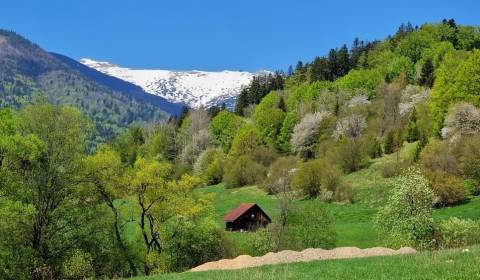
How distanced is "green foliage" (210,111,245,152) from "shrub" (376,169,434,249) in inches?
4557

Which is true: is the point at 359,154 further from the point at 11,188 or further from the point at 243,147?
the point at 11,188

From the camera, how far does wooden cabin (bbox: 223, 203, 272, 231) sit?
308ft

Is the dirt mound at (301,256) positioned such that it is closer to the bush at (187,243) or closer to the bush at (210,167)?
the bush at (187,243)

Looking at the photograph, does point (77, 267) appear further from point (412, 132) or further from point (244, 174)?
point (412, 132)

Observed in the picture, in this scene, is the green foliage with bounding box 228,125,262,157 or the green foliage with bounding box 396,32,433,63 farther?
the green foliage with bounding box 396,32,433,63

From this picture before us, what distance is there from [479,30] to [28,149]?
187 meters

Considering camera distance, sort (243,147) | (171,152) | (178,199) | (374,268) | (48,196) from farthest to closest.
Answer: (171,152) < (243,147) < (178,199) < (48,196) < (374,268)

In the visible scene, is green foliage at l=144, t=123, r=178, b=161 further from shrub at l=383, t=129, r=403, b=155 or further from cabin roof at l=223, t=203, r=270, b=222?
cabin roof at l=223, t=203, r=270, b=222

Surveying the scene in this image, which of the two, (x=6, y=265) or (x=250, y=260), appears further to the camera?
(x=6, y=265)

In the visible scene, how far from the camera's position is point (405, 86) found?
530 ft

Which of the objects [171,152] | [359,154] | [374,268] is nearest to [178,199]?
[374,268]

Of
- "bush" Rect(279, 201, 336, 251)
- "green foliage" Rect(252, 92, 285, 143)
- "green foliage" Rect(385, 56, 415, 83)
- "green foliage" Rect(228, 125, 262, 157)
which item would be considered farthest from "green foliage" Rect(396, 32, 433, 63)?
"bush" Rect(279, 201, 336, 251)

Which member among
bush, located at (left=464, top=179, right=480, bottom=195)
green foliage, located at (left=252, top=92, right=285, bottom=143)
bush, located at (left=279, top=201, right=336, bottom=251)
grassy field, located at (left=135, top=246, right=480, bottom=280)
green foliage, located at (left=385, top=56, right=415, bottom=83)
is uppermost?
green foliage, located at (left=385, top=56, right=415, bottom=83)

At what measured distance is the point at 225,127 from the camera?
181 metres
